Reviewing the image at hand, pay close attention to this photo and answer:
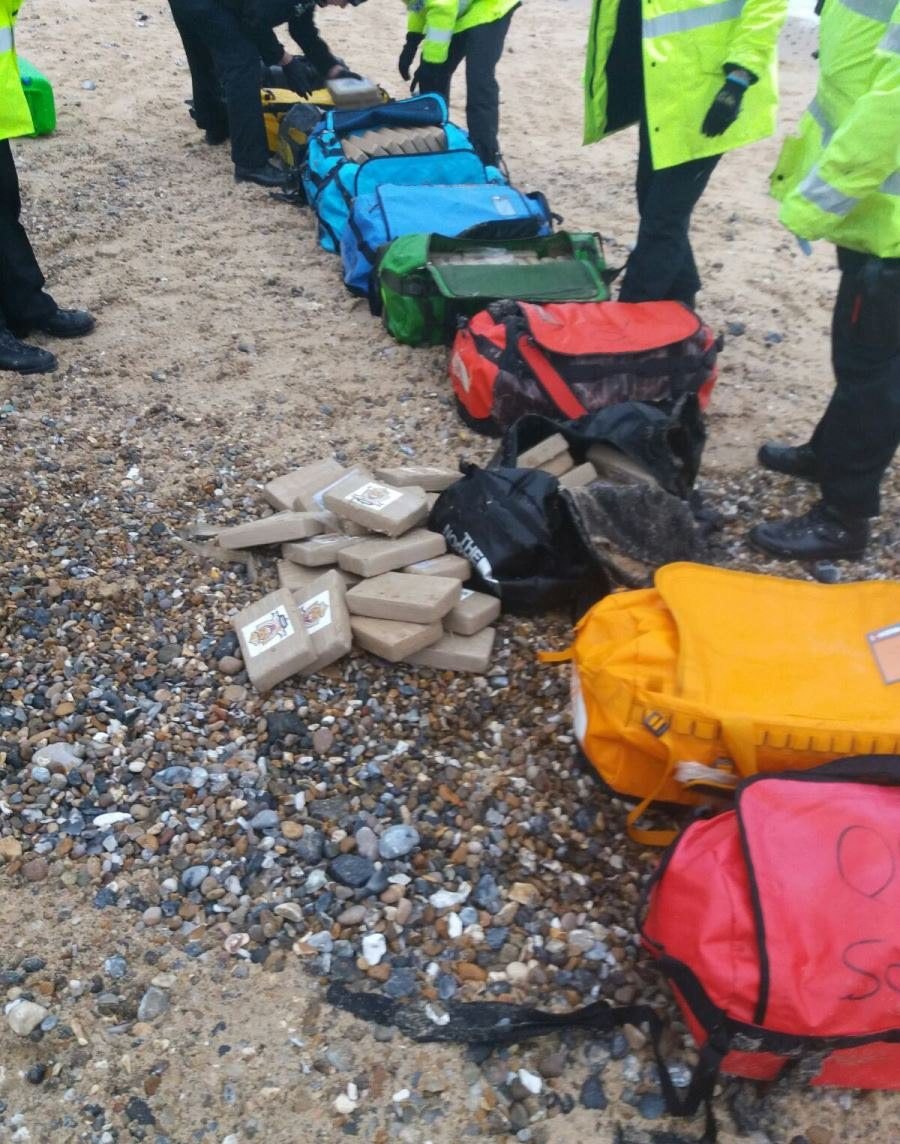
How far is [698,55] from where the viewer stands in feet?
11.0

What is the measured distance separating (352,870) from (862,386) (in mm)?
2010

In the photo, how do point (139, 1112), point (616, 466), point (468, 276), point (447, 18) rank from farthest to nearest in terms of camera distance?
point (447, 18) < point (468, 276) < point (616, 466) < point (139, 1112)

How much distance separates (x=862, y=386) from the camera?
9.41 ft

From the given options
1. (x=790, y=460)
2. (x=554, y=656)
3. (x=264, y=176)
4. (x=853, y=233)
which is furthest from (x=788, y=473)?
(x=264, y=176)

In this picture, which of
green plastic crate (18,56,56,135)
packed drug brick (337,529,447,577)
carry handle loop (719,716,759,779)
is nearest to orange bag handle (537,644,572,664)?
packed drug brick (337,529,447,577)

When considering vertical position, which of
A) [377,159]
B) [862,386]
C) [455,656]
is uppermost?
[377,159]

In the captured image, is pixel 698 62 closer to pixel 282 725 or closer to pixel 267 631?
pixel 267 631

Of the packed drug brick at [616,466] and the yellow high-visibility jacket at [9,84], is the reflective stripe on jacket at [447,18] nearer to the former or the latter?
the yellow high-visibility jacket at [9,84]

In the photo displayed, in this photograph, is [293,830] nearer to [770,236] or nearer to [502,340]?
[502,340]

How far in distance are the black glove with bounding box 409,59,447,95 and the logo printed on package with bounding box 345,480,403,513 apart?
382 centimetres

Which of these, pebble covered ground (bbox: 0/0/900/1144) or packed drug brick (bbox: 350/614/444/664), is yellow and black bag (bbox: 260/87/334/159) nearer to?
pebble covered ground (bbox: 0/0/900/1144)

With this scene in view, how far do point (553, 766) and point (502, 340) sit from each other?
6.05 ft

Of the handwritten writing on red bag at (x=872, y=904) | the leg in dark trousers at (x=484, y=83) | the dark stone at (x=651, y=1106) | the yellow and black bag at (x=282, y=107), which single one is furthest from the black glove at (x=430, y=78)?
the dark stone at (x=651, y=1106)

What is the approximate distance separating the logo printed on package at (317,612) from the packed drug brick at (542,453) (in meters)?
0.85
